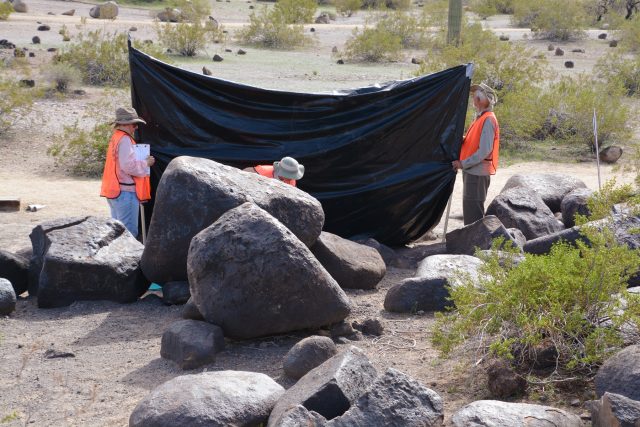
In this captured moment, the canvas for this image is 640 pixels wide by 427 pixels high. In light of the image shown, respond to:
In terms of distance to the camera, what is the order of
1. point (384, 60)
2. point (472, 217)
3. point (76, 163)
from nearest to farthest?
point (472, 217) → point (76, 163) → point (384, 60)

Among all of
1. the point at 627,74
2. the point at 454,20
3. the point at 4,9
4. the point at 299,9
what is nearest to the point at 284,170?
the point at 454,20

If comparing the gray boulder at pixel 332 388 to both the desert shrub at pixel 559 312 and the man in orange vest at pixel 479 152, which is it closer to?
the desert shrub at pixel 559 312

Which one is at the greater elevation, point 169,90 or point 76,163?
point 169,90

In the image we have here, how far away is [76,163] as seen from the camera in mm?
13539

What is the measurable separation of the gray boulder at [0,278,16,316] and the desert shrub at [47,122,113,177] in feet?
19.6

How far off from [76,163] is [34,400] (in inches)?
320

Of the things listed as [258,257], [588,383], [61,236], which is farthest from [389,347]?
[61,236]

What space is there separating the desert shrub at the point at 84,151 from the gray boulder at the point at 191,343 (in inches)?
284

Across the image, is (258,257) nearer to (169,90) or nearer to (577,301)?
(577,301)

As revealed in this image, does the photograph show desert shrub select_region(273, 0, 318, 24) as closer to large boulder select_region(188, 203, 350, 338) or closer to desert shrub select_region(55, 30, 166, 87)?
desert shrub select_region(55, 30, 166, 87)

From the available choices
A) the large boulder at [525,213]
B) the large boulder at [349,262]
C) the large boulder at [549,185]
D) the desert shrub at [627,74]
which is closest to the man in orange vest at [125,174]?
the large boulder at [349,262]

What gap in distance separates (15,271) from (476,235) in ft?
13.3

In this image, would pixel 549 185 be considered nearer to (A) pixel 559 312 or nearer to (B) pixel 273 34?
(A) pixel 559 312

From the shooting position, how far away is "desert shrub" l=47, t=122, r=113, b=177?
13.3 m
